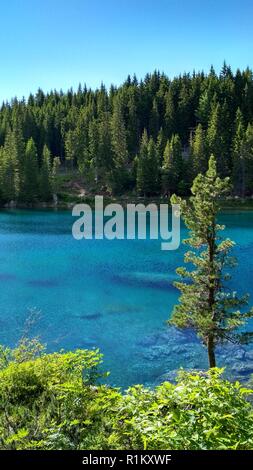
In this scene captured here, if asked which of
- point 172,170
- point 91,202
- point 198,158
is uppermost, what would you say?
point 198,158

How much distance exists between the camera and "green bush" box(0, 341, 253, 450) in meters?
6.32

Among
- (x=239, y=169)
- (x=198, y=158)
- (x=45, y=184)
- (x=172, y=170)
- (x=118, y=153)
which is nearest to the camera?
(x=239, y=169)

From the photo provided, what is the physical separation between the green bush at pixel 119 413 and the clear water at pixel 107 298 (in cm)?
949

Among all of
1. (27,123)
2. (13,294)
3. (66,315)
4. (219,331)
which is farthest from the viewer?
(27,123)

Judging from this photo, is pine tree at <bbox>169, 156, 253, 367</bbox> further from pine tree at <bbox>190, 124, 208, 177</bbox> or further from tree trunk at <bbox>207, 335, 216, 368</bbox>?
pine tree at <bbox>190, 124, 208, 177</bbox>

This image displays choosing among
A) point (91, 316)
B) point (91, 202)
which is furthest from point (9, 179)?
point (91, 316)

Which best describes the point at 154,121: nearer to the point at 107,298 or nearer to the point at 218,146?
the point at 218,146

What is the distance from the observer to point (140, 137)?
5098 inches

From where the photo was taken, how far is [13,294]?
3462 cm

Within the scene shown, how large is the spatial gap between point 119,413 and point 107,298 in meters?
25.4

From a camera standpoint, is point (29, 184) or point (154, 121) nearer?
point (29, 184)
